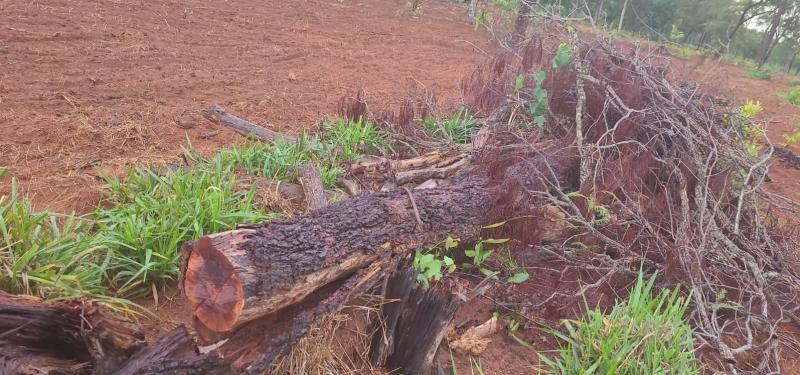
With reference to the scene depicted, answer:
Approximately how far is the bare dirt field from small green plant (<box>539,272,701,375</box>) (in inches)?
103

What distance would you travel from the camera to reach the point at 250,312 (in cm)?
181

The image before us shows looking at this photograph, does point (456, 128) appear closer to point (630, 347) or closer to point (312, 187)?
point (312, 187)

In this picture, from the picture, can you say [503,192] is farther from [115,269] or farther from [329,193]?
[115,269]

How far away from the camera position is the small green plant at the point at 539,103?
408 cm

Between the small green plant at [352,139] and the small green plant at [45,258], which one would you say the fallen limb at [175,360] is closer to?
the small green plant at [45,258]

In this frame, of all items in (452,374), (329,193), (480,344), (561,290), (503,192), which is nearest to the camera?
(452,374)

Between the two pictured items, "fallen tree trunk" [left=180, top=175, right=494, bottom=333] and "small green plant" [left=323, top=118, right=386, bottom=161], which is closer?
"fallen tree trunk" [left=180, top=175, right=494, bottom=333]

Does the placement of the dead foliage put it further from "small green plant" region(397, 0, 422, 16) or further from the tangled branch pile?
"small green plant" region(397, 0, 422, 16)

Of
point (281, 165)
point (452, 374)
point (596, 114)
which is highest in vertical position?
point (596, 114)

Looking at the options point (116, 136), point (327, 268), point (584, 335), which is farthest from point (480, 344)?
point (116, 136)

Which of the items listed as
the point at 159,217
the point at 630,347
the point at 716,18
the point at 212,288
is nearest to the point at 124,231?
the point at 159,217

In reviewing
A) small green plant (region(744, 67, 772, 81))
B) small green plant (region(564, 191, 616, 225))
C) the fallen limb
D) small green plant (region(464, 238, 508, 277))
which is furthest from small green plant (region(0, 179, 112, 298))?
small green plant (region(744, 67, 772, 81))

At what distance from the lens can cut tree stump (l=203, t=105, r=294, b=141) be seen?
423 cm

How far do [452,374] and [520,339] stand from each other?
463 mm
